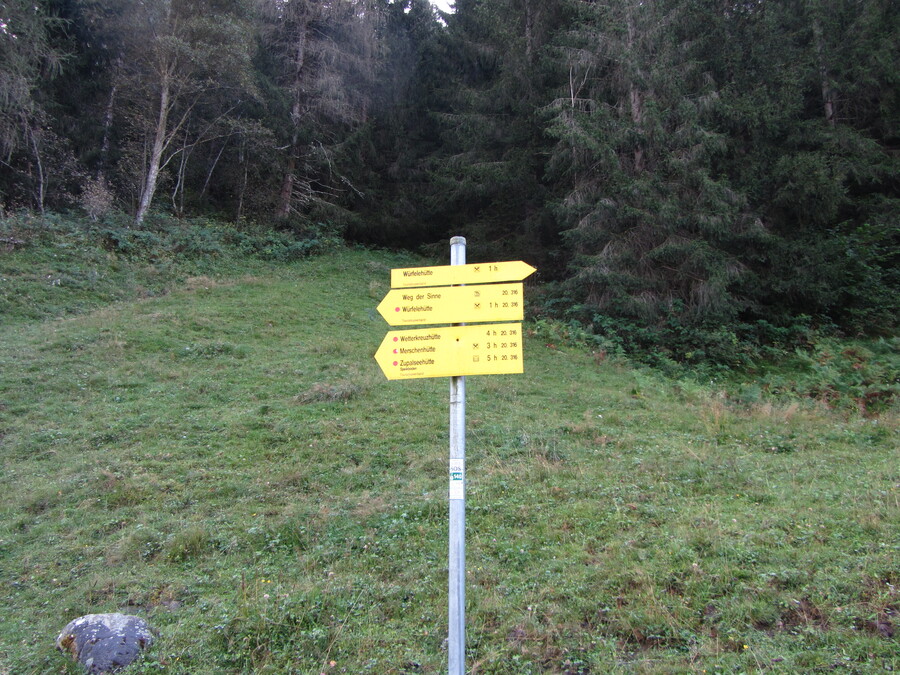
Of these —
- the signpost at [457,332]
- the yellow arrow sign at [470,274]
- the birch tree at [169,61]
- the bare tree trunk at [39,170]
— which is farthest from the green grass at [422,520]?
the birch tree at [169,61]

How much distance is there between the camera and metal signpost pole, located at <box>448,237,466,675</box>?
310 cm

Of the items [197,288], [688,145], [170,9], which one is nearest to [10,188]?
[170,9]

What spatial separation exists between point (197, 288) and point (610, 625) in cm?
1567

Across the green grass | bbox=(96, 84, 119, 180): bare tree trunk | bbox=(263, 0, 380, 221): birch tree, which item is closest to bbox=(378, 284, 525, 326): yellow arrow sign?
the green grass

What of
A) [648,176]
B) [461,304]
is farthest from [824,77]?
[461,304]

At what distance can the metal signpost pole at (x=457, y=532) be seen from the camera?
122 inches

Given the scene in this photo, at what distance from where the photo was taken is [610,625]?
177 inches

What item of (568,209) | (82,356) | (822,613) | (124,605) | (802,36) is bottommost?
(124,605)

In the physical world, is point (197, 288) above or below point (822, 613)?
above

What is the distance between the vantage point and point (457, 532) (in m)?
3.26

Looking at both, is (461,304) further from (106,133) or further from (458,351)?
(106,133)

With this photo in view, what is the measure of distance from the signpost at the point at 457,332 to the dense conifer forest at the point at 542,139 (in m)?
12.4

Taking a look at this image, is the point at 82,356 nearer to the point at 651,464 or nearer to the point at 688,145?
the point at 651,464

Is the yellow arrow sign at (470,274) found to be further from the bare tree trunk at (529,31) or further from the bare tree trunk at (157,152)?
the bare tree trunk at (157,152)
